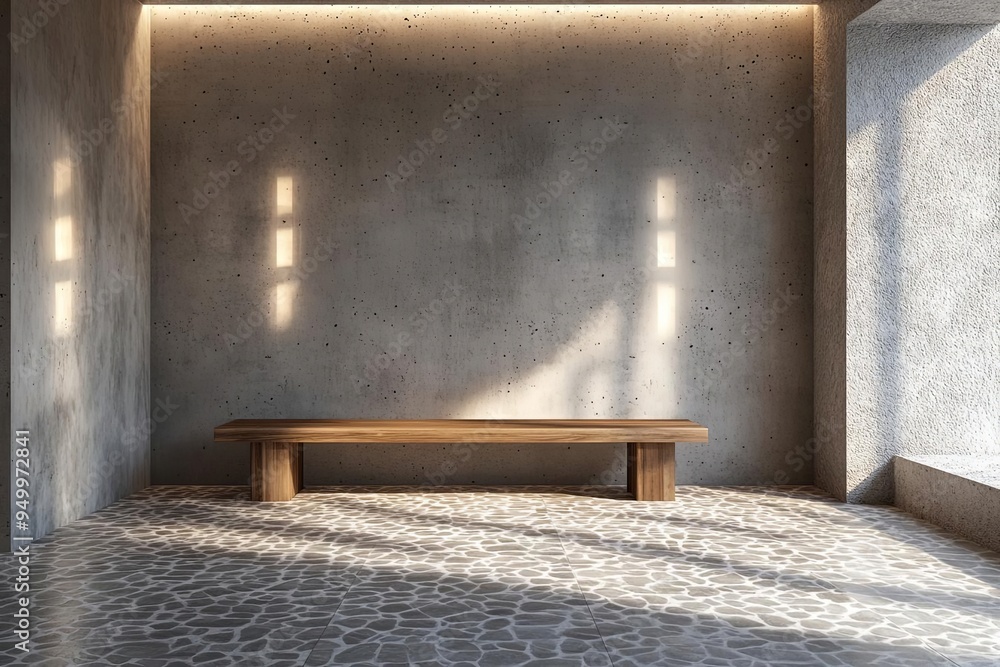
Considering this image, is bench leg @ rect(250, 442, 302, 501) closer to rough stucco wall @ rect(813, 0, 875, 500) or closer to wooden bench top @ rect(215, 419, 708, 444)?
wooden bench top @ rect(215, 419, 708, 444)

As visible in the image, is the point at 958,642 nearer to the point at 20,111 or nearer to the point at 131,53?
Result: the point at 20,111

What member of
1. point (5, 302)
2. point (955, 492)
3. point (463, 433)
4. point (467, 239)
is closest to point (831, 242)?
point (955, 492)

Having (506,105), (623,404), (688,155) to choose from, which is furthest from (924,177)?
(506,105)

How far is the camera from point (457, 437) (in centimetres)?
471

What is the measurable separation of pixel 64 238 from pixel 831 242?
14.2 ft

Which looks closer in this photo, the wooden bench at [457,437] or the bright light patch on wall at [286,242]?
the wooden bench at [457,437]

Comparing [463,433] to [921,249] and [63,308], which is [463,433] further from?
[921,249]

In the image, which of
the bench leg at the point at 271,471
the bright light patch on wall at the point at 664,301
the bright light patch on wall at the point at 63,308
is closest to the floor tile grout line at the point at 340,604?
the bench leg at the point at 271,471

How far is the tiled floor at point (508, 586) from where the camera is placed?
2490 mm

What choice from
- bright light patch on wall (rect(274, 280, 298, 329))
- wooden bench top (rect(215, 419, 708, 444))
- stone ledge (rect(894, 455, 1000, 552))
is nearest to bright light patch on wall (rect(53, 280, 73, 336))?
wooden bench top (rect(215, 419, 708, 444))

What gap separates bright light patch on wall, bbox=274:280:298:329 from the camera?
17.5 ft
